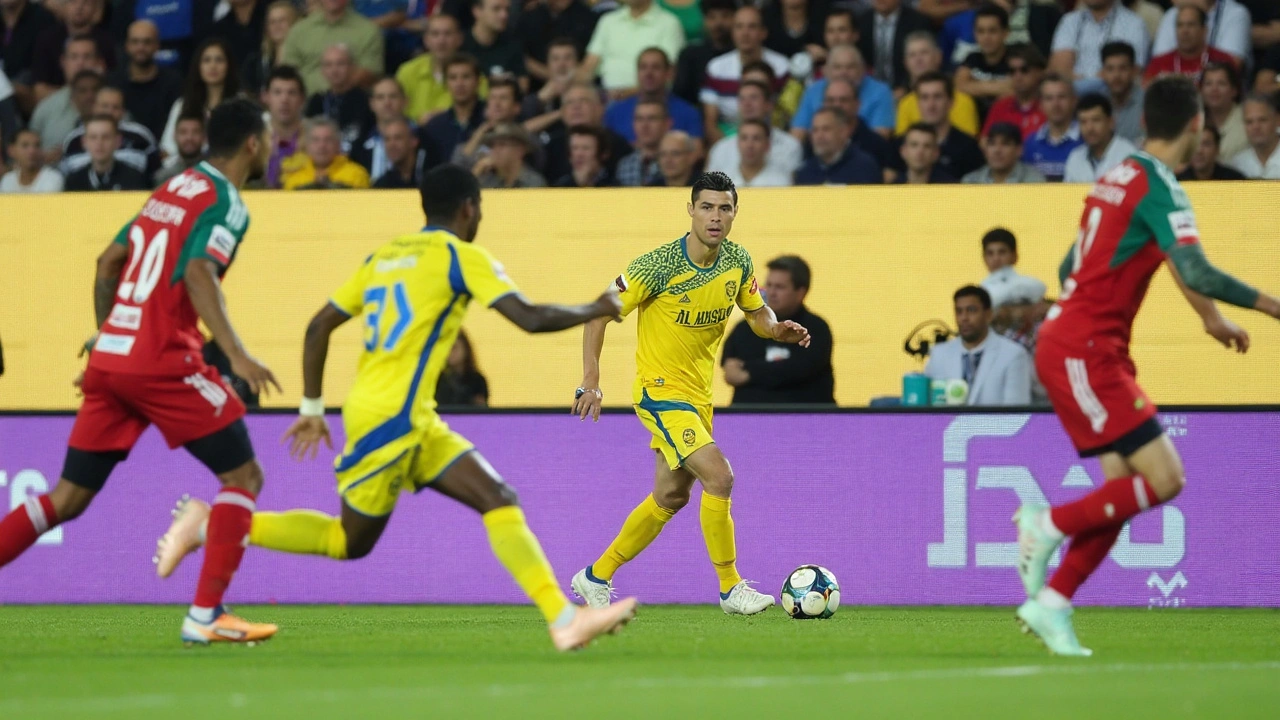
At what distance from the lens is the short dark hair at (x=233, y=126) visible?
7797mm

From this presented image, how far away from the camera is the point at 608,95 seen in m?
15.1

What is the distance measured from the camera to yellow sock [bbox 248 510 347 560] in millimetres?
7277

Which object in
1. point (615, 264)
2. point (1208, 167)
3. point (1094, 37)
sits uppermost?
point (1094, 37)

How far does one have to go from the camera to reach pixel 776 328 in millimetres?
9562

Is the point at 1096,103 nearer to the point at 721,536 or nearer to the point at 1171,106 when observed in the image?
the point at 721,536

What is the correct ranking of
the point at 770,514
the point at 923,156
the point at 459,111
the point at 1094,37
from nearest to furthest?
the point at 770,514 < the point at 923,156 < the point at 1094,37 < the point at 459,111

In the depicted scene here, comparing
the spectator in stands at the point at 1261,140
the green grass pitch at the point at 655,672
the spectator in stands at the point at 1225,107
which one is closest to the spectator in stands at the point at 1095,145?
the spectator in stands at the point at 1225,107

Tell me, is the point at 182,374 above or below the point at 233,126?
below

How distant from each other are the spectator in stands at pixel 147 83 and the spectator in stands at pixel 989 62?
686 centimetres

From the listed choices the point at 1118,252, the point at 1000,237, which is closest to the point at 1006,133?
the point at 1000,237

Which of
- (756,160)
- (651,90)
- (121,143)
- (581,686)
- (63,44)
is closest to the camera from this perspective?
(581,686)

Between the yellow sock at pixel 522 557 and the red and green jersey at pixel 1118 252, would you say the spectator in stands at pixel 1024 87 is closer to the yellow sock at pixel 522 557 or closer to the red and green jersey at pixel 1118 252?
the red and green jersey at pixel 1118 252

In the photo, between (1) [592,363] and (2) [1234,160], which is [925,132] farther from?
(1) [592,363]

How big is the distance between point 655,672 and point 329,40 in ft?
33.4
